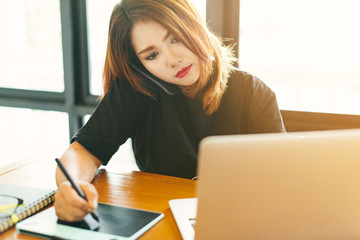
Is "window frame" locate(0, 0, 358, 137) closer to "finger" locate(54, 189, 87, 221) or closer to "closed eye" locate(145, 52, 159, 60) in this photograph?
"closed eye" locate(145, 52, 159, 60)

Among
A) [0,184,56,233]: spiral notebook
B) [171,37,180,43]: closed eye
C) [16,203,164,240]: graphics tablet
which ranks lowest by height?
[16,203,164,240]: graphics tablet

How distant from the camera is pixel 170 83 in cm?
139

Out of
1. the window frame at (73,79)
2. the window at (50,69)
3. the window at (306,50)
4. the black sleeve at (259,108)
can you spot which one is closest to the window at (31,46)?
the window at (50,69)

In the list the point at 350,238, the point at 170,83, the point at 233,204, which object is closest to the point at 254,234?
the point at 233,204

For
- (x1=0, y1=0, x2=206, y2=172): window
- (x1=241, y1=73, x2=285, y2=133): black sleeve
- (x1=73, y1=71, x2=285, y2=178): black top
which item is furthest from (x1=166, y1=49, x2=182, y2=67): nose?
(x1=0, y1=0, x2=206, y2=172): window

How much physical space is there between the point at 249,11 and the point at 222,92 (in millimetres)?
856

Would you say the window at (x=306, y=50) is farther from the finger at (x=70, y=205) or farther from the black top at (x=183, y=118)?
the finger at (x=70, y=205)

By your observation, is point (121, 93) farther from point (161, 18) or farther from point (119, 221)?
point (119, 221)

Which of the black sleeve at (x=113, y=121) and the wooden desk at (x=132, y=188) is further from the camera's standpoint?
the black sleeve at (x=113, y=121)

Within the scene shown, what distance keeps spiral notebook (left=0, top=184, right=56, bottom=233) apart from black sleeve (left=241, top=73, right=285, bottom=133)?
0.73 metres

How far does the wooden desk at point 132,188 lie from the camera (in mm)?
831

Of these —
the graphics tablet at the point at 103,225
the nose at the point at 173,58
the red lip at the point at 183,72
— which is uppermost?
the nose at the point at 173,58

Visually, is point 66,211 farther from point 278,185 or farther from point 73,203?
point 278,185

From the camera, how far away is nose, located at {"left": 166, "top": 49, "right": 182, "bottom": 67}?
4.03ft
